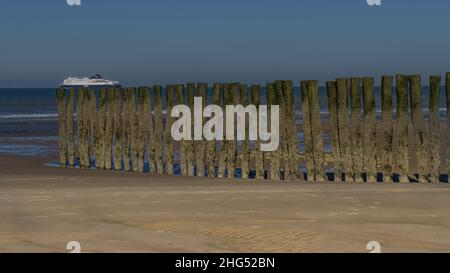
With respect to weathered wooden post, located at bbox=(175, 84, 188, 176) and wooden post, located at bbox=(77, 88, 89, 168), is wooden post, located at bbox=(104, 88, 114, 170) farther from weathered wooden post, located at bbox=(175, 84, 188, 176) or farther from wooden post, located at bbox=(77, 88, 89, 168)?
weathered wooden post, located at bbox=(175, 84, 188, 176)

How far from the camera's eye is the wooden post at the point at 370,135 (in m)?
11.1

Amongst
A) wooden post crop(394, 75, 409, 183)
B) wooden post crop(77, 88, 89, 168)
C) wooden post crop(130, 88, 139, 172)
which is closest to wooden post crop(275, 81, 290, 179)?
wooden post crop(394, 75, 409, 183)

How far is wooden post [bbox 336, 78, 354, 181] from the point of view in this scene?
439 inches

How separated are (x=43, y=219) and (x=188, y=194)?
7.36 ft

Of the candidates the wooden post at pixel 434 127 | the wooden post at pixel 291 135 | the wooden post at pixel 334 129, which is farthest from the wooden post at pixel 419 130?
the wooden post at pixel 291 135

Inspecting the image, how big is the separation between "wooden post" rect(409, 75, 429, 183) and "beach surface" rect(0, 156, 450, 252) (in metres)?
0.36

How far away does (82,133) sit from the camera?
548 inches

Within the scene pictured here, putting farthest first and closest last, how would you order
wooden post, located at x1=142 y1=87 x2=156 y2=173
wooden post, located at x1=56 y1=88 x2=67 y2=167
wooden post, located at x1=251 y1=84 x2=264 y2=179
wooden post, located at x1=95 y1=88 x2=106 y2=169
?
wooden post, located at x1=56 y1=88 x2=67 y2=167 → wooden post, located at x1=95 y1=88 x2=106 y2=169 → wooden post, located at x1=142 y1=87 x2=156 y2=173 → wooden post, located at x1=251 y1=84 x2=264 y2=179

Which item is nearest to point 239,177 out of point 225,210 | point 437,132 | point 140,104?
point 140,104

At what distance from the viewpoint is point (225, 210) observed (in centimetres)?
855

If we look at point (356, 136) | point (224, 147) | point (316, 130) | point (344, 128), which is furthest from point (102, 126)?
point (356, 136)

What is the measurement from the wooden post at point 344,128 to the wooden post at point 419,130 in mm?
882

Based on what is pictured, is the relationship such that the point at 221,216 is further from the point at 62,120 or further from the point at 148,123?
the point at 62,120
